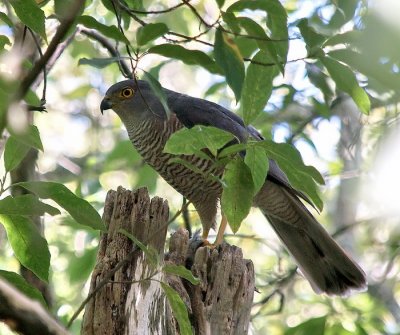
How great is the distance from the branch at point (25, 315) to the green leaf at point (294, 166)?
136 cm

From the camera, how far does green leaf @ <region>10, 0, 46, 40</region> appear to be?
2.43 meters

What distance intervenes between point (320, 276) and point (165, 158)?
57.0 inches

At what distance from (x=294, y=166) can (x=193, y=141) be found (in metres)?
0.35

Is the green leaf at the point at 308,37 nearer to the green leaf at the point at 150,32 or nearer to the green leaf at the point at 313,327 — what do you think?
the green leaf at the point at 150,32

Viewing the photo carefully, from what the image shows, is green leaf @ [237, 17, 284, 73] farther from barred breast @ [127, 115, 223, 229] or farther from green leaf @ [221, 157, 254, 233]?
barred breast @ [127, 115, 223, 229]

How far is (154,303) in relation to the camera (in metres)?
3.48

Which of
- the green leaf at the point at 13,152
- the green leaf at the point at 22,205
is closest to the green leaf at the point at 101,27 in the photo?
the green leaf at the point at 13,152

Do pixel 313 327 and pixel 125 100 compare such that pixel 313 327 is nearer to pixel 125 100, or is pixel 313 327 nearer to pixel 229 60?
pixel 229 60

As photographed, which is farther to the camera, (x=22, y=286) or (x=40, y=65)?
(x=22, y=286)

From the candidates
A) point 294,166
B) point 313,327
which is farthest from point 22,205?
point 313,327

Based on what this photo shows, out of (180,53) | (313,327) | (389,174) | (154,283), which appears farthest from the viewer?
(313,327)

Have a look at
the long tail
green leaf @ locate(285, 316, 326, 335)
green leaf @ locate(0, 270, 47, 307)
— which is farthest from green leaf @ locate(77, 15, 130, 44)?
the long tail

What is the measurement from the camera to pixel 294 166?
236 cm

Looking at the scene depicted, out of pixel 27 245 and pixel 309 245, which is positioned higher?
pixel 27 245
